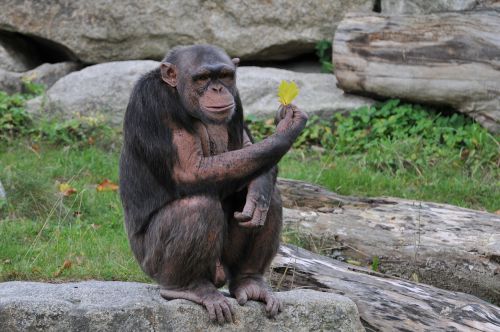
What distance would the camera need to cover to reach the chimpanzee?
4.92 metres

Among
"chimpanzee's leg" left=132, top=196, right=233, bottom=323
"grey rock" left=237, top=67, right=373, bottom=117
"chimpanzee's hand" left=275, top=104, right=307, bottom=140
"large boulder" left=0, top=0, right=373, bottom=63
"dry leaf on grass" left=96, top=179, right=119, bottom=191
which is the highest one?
"chimpanzee's hand" left=275, top=104, right=307, bottom=140

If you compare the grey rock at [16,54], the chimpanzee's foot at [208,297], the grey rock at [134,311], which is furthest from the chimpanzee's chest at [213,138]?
the grey rock at [16,54]

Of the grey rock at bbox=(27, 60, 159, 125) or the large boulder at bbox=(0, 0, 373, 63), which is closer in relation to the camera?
the grey rock at bbox=(27, 60, 159, 125)

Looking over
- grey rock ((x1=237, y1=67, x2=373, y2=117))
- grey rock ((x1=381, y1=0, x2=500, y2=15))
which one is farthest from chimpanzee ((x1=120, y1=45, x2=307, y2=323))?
grey rock ((x1=381, y1=0, x2=500, y2=15))

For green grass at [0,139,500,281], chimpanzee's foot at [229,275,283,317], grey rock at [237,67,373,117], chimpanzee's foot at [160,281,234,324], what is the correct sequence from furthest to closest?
grey rock at [237,67,373,117] < green grass at [0,139,500,281] < chimpanzee's foot at [229,275,283,317] < chimpanzee's foot at [160,281,234,324]

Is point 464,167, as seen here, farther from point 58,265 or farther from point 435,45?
point 58,265

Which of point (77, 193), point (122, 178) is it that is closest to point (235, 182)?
point (122, 178)

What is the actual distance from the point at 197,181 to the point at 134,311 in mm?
790

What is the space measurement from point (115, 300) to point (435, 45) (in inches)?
230

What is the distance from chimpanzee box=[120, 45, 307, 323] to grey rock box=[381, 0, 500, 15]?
5387 millimetres

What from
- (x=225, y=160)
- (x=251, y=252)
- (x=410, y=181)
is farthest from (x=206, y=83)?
(x=410, y=181)

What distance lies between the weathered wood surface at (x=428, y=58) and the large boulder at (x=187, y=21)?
0.86 meters

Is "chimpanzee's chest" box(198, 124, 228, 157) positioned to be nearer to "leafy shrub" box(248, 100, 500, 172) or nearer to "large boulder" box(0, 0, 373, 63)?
"leafy shrub" box(248, 100, 500, 172)

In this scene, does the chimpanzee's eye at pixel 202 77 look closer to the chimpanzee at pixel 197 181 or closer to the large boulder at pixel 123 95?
the chimpanzee at pixel 197 181
